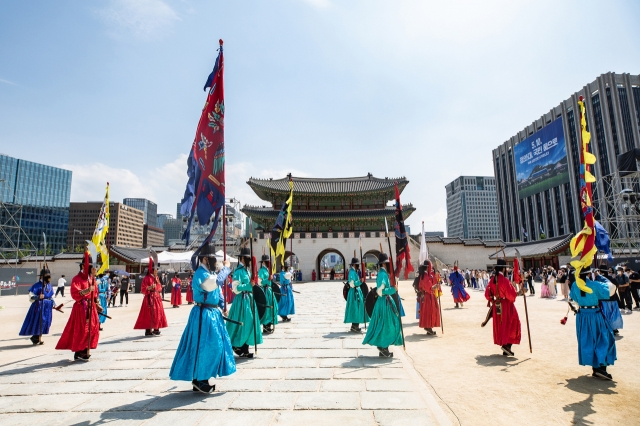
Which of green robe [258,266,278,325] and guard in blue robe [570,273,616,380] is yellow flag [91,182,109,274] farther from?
guard in blue robe [570,273,616,380]

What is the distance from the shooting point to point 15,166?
277ft

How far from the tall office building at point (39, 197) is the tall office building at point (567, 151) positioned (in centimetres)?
9790

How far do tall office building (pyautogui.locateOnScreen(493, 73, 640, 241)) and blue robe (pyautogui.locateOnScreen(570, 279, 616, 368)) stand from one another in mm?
42345

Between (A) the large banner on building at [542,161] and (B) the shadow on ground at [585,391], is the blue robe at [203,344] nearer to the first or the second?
(B) the shadow on ground at [585,391]

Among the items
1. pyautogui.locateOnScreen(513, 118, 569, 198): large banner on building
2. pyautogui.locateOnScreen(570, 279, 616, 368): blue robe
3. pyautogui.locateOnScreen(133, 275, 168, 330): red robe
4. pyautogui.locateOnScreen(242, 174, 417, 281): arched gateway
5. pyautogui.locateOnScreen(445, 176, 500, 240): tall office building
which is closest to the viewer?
pyautogui.locateOnScreen(570, 279, 616, 368): blue robe

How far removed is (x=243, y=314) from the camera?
6254 mm

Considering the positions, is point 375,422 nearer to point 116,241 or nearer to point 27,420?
point 27,420

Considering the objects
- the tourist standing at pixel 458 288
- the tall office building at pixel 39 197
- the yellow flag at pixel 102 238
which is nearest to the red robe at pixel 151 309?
the yellow flag at pixel 102 238

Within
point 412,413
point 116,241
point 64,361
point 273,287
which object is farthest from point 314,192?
point 116,241

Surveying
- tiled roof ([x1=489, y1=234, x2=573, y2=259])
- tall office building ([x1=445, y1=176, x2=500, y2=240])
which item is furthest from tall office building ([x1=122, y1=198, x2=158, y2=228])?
tiled roof ([x1=489, y1=234, x2=573, y2=259])

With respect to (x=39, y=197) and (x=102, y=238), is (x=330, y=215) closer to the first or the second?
(x=102, y=238)

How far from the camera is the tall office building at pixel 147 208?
165 meters

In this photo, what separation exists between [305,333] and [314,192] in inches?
1153

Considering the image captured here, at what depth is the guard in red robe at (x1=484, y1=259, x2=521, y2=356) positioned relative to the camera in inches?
252
